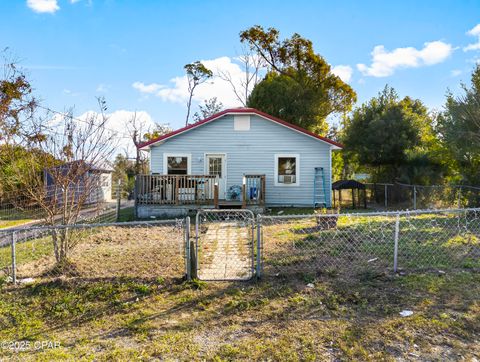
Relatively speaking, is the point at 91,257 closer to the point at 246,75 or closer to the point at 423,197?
the point at 423,197

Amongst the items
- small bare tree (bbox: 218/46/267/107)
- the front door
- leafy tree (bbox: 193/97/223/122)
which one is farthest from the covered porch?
leafy tree (bbox: 193/97/223/122)

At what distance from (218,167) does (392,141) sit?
9.73 m

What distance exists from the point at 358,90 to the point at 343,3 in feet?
53.2

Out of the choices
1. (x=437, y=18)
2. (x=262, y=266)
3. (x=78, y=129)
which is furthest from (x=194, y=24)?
(x=262, y=266)

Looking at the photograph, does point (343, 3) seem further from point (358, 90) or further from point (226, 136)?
point (358, 90)

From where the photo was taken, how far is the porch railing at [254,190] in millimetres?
12234

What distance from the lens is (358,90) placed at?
2553 cm

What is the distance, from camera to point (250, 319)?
353cm

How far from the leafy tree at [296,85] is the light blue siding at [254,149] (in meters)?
9.91

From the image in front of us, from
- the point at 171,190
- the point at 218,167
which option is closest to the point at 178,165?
the point at 218,167

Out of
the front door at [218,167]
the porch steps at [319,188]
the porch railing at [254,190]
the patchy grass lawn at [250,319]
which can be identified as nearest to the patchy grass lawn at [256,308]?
the patchy grass lawn at [250,319]

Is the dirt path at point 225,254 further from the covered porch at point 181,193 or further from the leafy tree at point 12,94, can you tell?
the leafy tree at point 12,94

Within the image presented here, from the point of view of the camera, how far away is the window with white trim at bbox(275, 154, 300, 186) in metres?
13.8

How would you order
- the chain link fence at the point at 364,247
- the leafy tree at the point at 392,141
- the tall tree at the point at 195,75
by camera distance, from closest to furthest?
the chain link fence at the point at 364,247 → the leafy tree at the point at 392,141 → the tall tree at the point at 195,75
